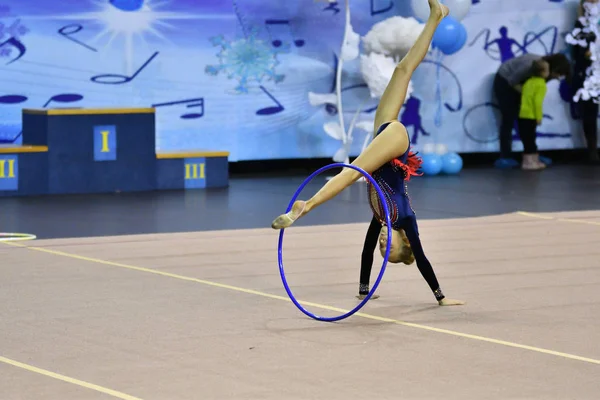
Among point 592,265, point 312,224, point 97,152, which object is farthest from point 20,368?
point 97,152

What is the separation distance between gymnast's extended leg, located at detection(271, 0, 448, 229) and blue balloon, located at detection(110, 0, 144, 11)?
653cm

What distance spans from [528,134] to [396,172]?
777cm

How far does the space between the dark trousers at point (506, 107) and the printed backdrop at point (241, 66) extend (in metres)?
0.12

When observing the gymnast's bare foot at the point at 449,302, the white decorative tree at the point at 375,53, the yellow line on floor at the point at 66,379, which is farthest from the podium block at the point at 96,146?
the yellow line on floor at the point at 66,379

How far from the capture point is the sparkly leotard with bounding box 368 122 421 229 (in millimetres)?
5488

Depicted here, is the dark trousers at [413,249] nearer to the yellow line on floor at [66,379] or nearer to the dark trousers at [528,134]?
the yellow line on floor at [66,379]

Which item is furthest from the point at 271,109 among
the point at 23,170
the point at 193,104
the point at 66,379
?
the point at 66,379

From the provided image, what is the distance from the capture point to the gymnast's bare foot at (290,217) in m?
4.95

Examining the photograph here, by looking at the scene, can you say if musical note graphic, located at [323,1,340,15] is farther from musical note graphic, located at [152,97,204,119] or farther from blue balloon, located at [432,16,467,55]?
musical note graphic, located at [152,97,204,119]

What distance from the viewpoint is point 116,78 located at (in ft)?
38.9

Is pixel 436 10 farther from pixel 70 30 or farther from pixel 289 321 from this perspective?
pixel 70 30

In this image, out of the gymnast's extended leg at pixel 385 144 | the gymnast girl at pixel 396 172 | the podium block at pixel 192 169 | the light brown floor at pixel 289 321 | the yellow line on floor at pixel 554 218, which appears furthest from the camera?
the podium block at pixel 192 169

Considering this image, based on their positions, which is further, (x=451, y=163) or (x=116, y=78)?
(x=451, y=163)

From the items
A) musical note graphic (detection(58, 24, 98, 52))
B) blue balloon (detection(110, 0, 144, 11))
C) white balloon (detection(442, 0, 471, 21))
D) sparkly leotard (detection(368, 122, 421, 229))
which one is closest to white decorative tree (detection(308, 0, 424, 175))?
white balloon (detection(442, 0, 471, 21))
